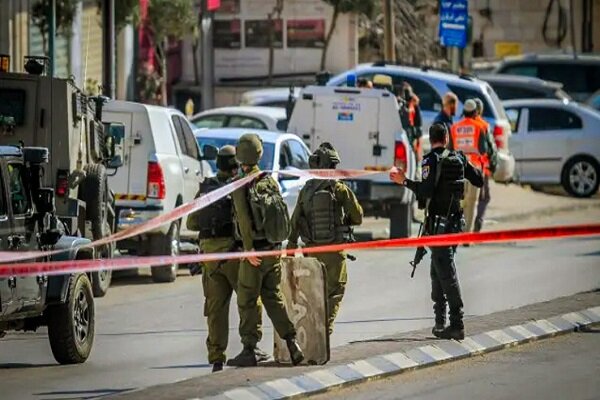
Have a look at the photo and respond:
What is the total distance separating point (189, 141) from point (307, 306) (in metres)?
8.95

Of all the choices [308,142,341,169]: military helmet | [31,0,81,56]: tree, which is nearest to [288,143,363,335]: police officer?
[308,142,341,169]: military helmet

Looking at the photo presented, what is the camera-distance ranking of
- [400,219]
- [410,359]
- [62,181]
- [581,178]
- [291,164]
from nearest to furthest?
[410,359], [62,181], [291,164], [400,219], [581,178]

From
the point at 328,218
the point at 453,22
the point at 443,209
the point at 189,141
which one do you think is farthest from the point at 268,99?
the point at 328,218

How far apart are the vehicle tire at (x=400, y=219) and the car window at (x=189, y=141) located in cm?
409

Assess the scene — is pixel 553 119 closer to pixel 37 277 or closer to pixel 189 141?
pixel 189 141

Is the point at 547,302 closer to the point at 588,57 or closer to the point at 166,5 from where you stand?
the point at 166,5

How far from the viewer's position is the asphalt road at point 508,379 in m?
11.9

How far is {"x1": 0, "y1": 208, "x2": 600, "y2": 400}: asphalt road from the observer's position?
517 inches

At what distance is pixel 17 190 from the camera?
13227 mm

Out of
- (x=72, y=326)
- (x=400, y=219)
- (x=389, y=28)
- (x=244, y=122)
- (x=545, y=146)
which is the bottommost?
(x=400, y=219)

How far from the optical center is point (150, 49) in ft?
137

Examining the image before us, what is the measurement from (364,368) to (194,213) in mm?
1603

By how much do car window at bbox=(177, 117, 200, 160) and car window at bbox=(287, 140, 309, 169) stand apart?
1411 mm

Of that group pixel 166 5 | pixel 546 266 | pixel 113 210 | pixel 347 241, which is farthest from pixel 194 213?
pixel 166 5
